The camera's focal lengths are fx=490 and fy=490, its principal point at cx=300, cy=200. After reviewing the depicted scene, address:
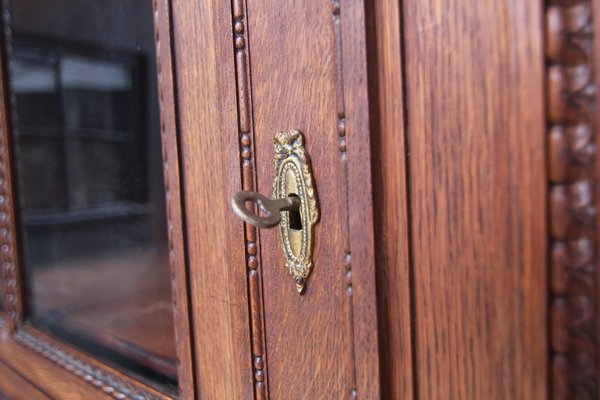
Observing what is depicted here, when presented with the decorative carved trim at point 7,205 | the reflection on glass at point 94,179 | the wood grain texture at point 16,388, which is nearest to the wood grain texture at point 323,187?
the reflection on glass at point 94,179

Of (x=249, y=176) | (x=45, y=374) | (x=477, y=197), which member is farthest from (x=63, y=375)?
(x=477, y=197)

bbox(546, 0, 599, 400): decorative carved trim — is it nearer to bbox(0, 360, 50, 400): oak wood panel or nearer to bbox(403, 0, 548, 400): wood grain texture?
bbox(403, 0, 548, 400): wood grain texture

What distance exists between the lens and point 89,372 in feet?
1.53

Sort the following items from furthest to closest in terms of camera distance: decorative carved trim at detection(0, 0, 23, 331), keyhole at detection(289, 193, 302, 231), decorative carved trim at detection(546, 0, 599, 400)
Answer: decorative carved trim at detection(0, 0, 23, 331) → keyhole at detection(289, 193, 302, 231) → decorative carved trim at detection(546, 0, 599, 400)

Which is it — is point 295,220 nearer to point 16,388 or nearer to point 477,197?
point 477,197

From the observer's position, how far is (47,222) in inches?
24.7

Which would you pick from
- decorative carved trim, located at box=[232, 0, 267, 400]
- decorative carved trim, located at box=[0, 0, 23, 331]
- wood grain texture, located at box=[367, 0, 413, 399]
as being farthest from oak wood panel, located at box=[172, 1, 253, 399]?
decorative carved trim, located at box=[0, 0, 23, 331]

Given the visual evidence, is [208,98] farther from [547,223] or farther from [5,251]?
[5,251]

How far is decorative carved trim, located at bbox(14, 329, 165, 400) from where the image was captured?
16.2 inches

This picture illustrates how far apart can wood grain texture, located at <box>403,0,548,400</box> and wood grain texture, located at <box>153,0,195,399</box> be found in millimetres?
196

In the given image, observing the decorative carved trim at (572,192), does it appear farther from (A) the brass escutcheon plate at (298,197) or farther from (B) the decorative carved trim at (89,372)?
(B) the decorative carved trim at (89,372)

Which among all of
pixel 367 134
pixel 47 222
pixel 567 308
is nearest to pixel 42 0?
pixel 47 222

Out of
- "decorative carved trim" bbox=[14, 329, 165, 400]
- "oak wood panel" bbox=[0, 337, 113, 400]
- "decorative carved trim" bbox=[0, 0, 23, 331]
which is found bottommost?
"oak wood panel" bbox=[0, 337, 113, 400]

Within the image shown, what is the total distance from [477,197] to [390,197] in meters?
0.04
